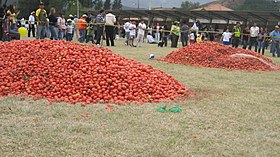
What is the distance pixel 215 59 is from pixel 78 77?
8.38 metres

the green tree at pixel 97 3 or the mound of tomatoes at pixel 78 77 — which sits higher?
the green tree at pixel 97 3

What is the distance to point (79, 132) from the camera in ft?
14.6

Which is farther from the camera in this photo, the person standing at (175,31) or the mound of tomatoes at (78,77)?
the person standing at (175,31)

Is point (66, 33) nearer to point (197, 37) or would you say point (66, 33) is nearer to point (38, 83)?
point (197, 37)

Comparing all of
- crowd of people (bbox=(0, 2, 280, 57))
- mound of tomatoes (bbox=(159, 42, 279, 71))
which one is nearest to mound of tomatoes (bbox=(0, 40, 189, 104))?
mound of tomatoes (bbox=(159, 42, 279, 71))

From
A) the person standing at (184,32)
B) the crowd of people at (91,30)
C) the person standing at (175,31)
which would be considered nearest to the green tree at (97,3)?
the crowd of people at (91,30)

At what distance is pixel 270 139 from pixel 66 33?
1918 centimetres

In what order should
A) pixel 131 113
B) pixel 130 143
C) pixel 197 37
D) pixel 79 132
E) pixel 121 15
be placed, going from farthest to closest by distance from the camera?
1. pixel 121 15
2. pixel 197 37
3. pixel 131 113
4. pixel 79 132
5. pixel 130 143

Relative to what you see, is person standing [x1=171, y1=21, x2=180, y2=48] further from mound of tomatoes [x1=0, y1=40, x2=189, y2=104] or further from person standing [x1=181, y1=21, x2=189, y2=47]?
mound of tomatoes [x1=0, y1=40, x2=189, y2=104]

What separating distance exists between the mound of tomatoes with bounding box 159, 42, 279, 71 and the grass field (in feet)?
21.5

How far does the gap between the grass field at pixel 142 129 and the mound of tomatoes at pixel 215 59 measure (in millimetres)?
6556

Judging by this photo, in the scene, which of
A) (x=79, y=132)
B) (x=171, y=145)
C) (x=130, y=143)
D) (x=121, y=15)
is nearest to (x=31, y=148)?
(x=79, y=132)

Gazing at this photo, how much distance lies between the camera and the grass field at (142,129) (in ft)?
12.9

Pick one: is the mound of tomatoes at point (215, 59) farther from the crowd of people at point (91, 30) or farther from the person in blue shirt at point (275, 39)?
the person in blue shirt at point (275, 39)
